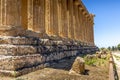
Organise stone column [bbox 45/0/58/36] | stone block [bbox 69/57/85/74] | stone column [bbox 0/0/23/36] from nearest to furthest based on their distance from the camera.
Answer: stone column [bbox 0/0/23/36] < stone block [bbox 69/57/85/74] < stone column [bbox 45/0/58/36]

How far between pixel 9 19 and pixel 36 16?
3.19 metres

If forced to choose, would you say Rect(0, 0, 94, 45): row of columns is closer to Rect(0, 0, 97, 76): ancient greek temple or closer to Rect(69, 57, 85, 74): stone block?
Rect(0, 0, 97, 76): ancient greek temple

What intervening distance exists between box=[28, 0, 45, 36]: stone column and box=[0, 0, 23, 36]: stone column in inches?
85.3

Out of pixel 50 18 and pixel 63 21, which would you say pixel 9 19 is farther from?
pixel 63 21

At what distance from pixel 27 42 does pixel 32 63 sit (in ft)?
3.08

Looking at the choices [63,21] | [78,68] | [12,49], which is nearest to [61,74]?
[78,68]

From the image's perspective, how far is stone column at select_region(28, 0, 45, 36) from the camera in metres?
11.8

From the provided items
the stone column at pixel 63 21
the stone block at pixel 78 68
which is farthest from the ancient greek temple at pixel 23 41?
the stone column at pixel 63 21

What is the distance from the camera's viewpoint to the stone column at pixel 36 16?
38.7 feet

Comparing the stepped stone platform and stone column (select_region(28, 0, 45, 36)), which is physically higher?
stone column (select_region(28, 0, 45, 36))

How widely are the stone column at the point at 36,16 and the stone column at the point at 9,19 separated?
2166mm

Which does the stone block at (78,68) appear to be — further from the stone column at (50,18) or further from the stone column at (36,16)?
the stone column at (50,18)

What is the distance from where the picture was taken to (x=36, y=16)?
486 inches

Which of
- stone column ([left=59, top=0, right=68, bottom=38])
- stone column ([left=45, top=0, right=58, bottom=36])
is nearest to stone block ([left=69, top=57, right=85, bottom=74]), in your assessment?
stone column ([left=45, top=0, right=58, bottom=36])
